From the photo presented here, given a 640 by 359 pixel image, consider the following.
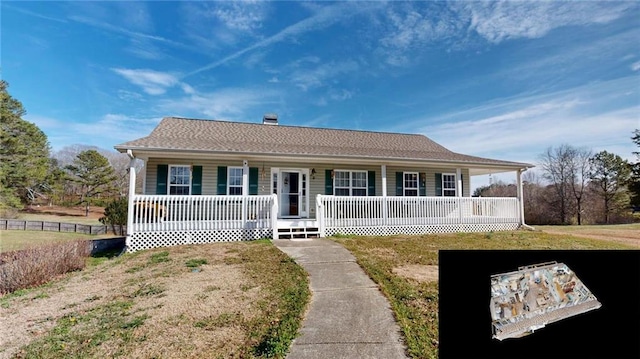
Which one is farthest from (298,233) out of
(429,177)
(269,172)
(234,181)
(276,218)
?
(429,177)

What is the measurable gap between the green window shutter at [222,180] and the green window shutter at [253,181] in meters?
0.93

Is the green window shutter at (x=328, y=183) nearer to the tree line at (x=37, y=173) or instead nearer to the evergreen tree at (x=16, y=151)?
the evergreen tree at (x=16, y=151)

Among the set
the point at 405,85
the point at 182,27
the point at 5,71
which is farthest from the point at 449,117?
the point at 5,71

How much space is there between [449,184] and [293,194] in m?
7.36

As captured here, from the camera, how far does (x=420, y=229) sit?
1139 centimetres

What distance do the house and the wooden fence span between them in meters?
11.2

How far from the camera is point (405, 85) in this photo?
19.5 meters

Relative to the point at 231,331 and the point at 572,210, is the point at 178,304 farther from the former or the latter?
the point at 572,210

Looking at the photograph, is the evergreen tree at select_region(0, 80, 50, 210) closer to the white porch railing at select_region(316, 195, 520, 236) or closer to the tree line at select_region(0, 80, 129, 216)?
the tree line at select_region(0, 80, 129, 216)

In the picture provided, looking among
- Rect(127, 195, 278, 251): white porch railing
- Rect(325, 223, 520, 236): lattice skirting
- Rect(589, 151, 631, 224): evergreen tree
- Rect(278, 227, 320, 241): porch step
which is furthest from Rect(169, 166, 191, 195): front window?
Rect(589, 151, 631, 224): evergreen tree

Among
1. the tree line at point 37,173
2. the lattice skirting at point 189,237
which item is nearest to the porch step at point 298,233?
the lattice skirting at point 189,237

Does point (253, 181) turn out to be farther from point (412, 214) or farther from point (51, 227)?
point (51, 227)

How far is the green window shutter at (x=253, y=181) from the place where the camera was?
37.2 feet

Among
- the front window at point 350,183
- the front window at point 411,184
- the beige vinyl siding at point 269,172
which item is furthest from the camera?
the front window at point 411,184
